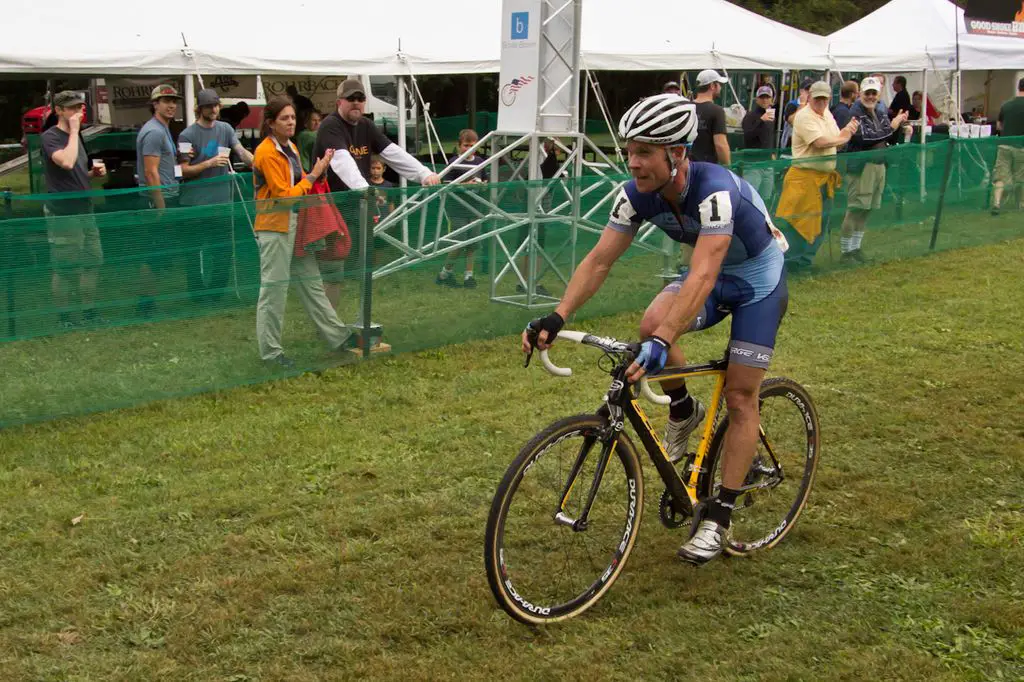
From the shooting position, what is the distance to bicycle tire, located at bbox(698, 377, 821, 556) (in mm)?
4941

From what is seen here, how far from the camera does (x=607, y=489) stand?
4559mm

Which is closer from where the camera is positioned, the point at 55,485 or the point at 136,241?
the point at 55,485

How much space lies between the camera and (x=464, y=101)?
38.0 m

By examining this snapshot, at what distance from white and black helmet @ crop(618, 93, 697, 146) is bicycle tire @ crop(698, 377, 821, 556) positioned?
1.28m

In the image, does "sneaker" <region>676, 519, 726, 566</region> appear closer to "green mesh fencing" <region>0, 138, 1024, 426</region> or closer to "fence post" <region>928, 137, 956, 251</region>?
"green mesh fencing" <region>0, 138, 1024, 426</region>

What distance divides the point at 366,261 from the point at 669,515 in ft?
13.9

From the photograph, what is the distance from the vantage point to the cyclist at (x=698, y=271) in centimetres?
421

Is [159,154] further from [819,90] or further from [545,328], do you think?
[545,328]

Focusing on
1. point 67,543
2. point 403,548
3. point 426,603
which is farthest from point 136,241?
point 426,603

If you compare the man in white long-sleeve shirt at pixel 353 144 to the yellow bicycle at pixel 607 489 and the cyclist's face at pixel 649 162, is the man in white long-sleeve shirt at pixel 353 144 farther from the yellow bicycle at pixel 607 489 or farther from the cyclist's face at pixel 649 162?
the cyclist's face at pixel 649 162

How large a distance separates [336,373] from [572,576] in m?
3.97

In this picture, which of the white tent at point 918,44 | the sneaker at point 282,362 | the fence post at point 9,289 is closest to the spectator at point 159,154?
the sneaker at point 282,362

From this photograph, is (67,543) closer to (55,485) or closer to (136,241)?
(55,485)

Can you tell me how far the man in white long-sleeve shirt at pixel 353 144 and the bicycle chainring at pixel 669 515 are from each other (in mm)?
4790
